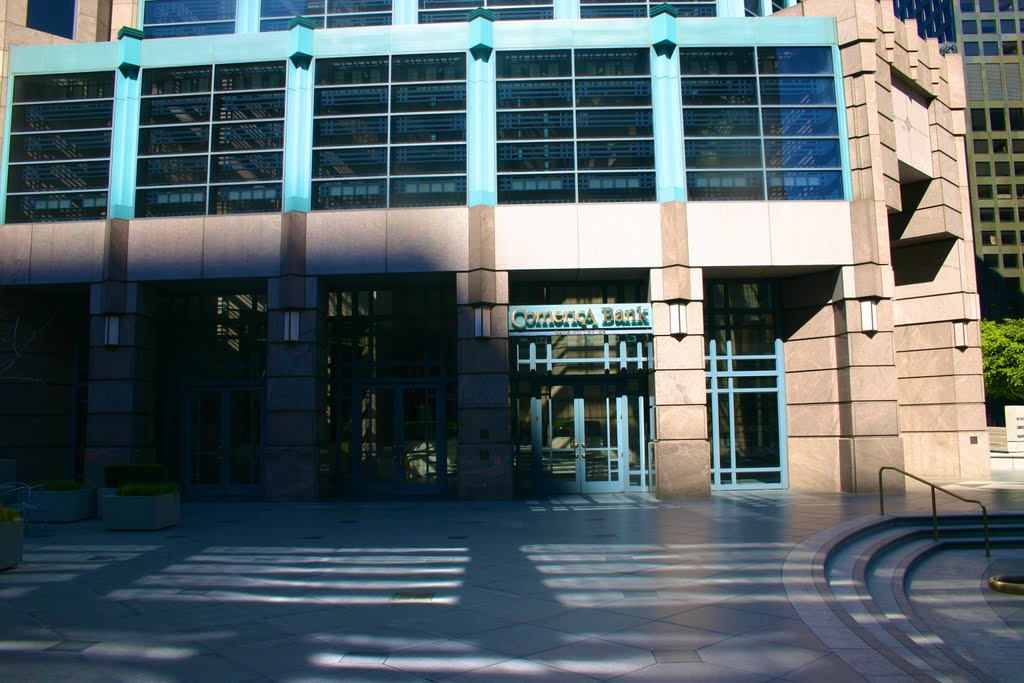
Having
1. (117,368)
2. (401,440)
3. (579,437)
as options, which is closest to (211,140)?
(117,368)

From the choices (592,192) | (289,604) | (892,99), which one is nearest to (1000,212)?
(892,99)

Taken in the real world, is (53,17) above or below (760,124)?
above

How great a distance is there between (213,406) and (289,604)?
13855mm

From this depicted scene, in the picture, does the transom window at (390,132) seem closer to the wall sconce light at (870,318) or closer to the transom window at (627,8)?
the transom window at (627,8)

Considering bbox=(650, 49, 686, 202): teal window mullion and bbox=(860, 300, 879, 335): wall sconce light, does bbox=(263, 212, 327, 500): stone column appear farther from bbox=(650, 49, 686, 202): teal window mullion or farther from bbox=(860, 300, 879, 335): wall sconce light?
bbox=(860, 300, 879, 335): wall sconce light

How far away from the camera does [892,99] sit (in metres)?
20.9

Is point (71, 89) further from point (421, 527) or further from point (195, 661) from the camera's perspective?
point (195, 661)

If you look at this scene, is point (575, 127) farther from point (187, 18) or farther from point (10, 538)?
point (10, 538)

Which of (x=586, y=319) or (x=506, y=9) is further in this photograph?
(x=506, y=9)

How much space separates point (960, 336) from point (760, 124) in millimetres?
8855

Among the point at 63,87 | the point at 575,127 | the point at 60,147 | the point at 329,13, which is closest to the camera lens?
the point at 575,127

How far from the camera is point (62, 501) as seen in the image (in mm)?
15445

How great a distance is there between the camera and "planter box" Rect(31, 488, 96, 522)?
50.4ft

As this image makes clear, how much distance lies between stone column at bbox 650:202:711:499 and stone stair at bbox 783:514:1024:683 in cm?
548
